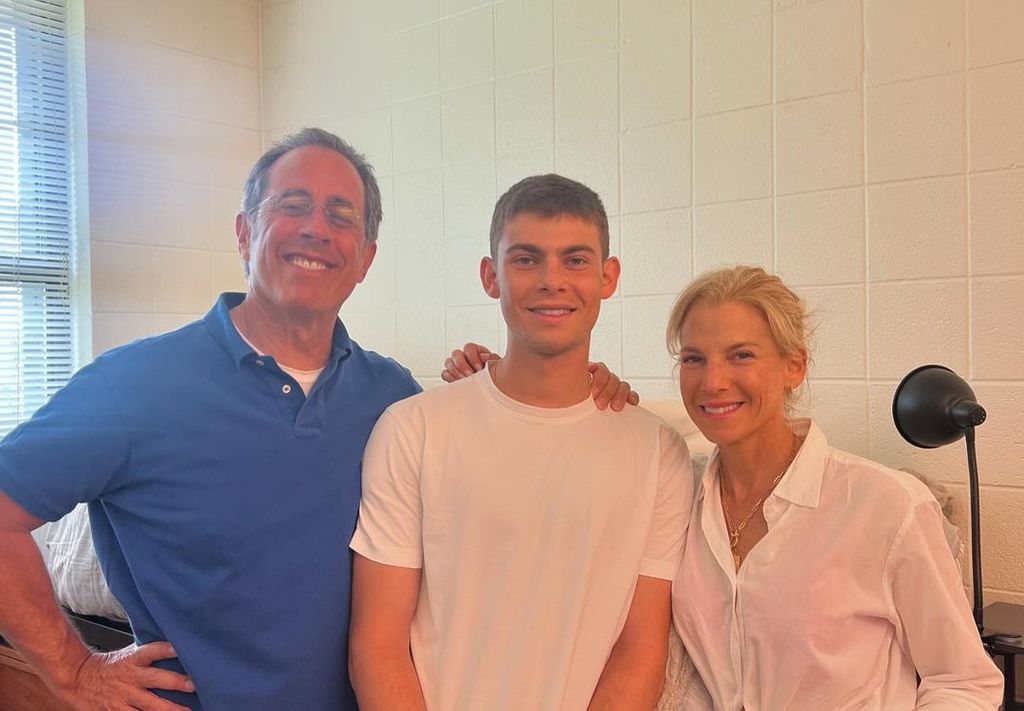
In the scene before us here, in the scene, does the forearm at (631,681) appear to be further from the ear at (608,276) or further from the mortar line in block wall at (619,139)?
the mortar line in block wall at (619,139)

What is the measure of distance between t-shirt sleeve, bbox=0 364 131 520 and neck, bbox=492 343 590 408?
72 centimetres

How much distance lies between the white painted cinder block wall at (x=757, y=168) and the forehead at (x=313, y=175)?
4.31 feet

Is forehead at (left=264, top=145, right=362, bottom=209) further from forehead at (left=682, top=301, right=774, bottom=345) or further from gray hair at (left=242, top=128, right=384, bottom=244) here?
forehead at (left=682, top=301, right=774, bottom=345)

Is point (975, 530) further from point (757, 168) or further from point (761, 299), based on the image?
point (757, 168)

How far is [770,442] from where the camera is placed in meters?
1.65

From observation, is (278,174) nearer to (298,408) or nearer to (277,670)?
(298,408)

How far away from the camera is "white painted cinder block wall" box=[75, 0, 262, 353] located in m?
3.58

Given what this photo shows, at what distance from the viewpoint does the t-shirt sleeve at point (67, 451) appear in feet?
5.00

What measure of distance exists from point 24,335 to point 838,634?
324cm

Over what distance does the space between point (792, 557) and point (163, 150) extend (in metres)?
3.24

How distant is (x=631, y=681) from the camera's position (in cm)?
162

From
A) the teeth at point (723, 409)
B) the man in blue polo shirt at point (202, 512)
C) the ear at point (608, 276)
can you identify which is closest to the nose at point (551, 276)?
the ear at point (608, 276)

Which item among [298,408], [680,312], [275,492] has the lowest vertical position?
[275,492]

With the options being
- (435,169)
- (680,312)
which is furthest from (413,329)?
(680,312)
